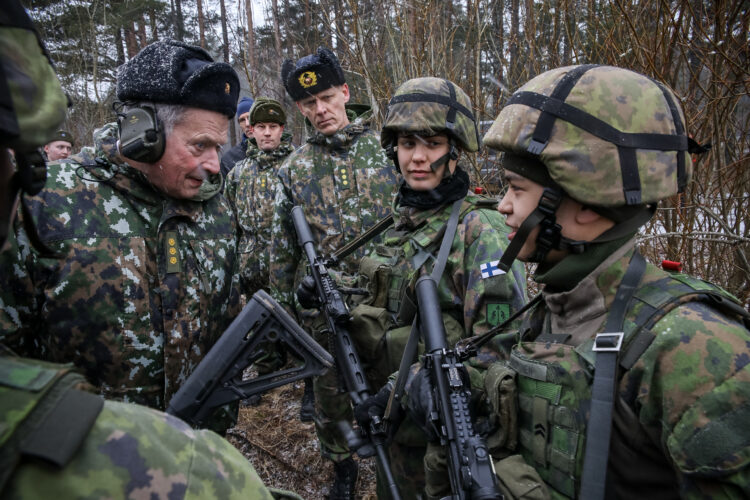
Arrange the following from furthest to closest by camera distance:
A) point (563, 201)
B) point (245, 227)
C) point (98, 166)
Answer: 1. point (245, 227)
2. point (98, 166)
3. point (563, 201)

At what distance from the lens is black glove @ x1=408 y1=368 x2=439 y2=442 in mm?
1737

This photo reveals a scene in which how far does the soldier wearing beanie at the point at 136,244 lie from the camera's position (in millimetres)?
1701

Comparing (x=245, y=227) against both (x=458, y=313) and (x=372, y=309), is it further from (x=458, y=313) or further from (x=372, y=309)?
(x=458, y=313)

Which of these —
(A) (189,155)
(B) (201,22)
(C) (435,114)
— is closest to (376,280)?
(C) (435,114)

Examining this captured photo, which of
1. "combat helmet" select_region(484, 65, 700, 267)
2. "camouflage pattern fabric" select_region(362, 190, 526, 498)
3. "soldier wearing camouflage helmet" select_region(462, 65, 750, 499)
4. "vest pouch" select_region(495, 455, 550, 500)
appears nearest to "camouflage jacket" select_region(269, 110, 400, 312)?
"camouflage pattern fabric" select_region(362, 190, 526, 498)

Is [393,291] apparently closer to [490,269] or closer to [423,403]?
[490,269]

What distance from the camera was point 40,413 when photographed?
1.94 ft

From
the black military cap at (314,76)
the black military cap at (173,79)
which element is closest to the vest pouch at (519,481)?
the black military cap at (173,79)

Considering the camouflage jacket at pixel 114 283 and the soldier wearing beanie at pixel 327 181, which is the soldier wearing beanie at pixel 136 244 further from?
the soldier wearing beanie at pixel 327 181

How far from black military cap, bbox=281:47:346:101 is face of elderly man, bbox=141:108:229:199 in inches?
74.7

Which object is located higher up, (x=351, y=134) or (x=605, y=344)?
(x=351, y=134)

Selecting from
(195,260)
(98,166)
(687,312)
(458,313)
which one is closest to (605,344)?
(687,312)

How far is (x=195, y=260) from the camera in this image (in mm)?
2053

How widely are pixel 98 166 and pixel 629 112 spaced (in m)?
2.06
